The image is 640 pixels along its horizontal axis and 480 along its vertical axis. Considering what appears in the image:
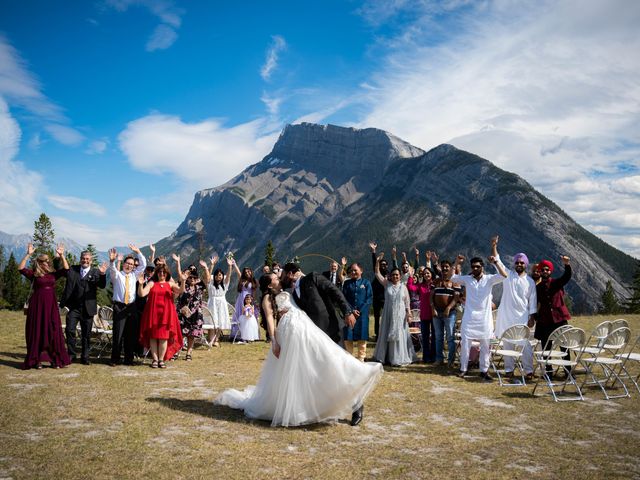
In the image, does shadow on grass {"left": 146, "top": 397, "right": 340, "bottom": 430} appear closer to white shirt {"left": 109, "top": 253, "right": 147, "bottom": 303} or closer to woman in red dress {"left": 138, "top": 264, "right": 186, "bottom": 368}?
woman in red dress {"left": 138, "top": 264, "right": 186, "bottom": 368}

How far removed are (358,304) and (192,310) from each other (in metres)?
4.45

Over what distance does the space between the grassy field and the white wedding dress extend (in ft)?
0.83

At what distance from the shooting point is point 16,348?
1291 cm

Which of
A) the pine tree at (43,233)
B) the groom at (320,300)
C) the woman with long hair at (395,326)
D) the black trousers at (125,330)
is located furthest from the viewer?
the pine tree at (43,233)

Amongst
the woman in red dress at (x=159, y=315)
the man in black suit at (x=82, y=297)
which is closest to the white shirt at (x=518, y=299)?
the woman in red dress at (x=159, y=315)

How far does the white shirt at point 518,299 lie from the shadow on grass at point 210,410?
527 centimetres

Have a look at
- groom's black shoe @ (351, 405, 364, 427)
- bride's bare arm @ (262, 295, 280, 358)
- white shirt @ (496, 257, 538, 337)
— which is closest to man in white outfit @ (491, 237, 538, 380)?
white shirt @ (496, 257, 538, 337)

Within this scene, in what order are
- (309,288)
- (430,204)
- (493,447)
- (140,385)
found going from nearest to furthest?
1. (493,447)
2. (309,288)
3. (140,385)
4. (430,204)

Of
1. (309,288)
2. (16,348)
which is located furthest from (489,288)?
(16,348)

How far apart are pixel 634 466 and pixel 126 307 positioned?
9.70 metres

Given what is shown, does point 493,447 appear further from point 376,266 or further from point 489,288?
point 376,266

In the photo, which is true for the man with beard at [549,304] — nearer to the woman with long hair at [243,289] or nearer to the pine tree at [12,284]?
the woman with long hair at [243,289]

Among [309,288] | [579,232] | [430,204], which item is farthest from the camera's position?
[430,204]

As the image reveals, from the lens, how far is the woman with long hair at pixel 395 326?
11.7m
